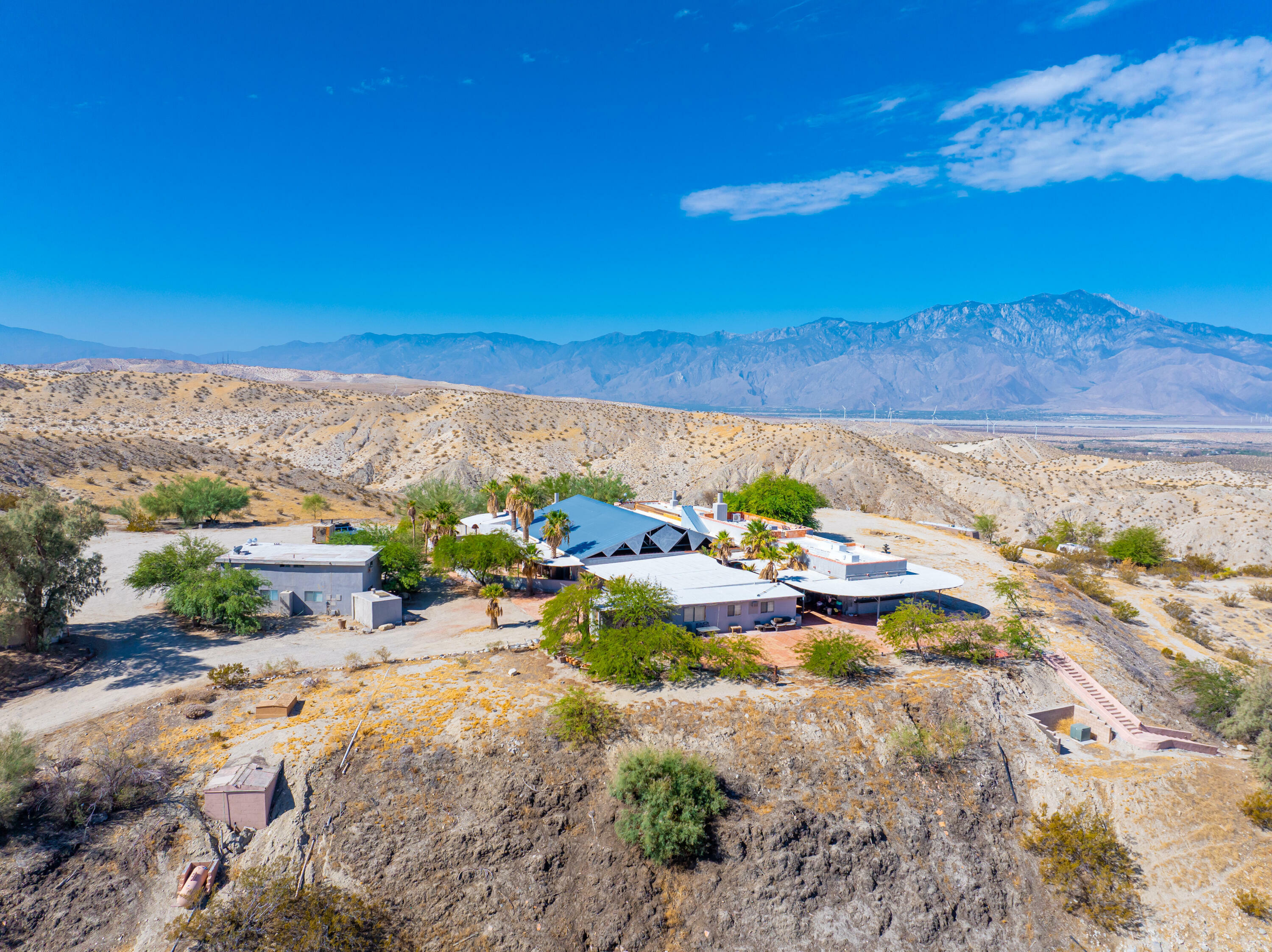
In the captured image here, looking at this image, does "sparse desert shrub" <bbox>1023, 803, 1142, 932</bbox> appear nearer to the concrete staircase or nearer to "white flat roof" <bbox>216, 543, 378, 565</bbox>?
the concrete staircase

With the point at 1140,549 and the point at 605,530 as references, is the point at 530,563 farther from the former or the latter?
the point at 1140,549

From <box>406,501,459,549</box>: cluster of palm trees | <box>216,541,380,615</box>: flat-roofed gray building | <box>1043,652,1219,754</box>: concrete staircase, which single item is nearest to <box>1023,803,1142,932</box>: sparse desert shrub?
<box>1043,652,1219,754</box>: concrete staircase

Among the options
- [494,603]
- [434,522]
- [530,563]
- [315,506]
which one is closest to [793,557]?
[530,563]

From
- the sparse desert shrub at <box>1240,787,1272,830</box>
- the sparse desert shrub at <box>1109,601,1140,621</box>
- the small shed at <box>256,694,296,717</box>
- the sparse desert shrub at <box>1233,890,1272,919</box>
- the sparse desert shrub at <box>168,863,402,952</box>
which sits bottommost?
the sparse desert shrub at <box>1233,890,1272,919</box>

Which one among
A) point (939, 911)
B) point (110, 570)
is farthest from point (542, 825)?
point (110, 570)

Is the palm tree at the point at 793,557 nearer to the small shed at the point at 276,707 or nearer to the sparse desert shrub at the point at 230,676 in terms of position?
the small shed at the point at 276,707

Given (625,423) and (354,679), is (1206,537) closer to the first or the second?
(625,423)
